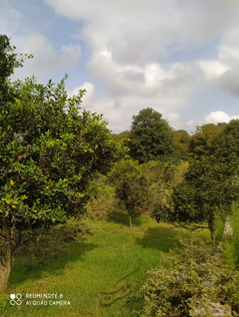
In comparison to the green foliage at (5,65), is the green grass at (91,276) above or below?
below

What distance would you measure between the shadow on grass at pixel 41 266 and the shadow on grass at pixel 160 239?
3694 millimetres

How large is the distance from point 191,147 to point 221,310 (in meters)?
44.4

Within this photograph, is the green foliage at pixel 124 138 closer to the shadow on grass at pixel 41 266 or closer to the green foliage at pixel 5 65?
the green foliage at pixel 5 65

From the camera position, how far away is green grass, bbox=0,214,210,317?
5227 millimetres

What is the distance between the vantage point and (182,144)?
162 ft

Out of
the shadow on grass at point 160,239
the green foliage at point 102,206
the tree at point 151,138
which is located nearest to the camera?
the shadow on grass at point 160,239

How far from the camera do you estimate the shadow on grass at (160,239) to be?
11117mm

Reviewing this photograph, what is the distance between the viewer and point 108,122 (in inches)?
219

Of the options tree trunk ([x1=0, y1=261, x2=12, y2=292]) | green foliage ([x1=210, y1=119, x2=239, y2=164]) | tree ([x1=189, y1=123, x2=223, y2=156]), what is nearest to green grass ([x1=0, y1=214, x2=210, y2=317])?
tree trunk ([x1=0, y1=261, x2=12, y2=292])

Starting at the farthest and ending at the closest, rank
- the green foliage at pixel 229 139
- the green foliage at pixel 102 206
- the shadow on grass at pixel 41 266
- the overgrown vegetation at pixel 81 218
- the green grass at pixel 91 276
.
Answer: the green foliage at pixel 229 139 → the green foliage at pixel 102 206 → the shadow on grass at pixel 41 266 → the green grass at pixel 91 276 → the overgrown vegetation at pixel 81 218

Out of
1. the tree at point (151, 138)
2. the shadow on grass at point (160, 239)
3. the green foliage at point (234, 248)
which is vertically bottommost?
the shadow on grass at point (160, 239)

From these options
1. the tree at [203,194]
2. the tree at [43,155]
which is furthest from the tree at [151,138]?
the tree at [43,155]

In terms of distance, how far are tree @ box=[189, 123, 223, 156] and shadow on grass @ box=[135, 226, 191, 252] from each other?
28.1m

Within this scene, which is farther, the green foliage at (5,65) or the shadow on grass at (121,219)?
the shadow on grass at (121,219)
